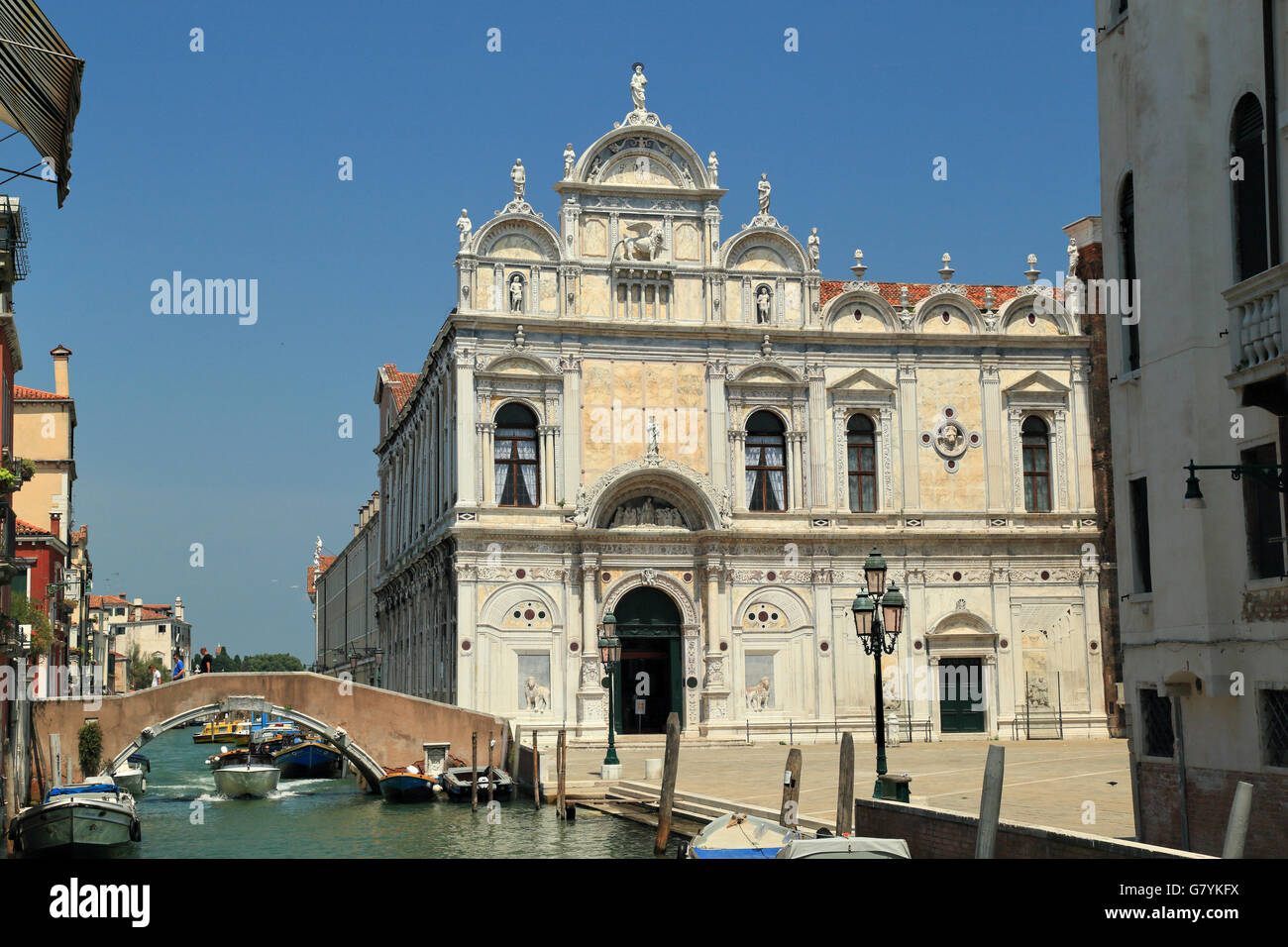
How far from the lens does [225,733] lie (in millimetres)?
78375

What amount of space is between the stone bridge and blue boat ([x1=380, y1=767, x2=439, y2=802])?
1.07m

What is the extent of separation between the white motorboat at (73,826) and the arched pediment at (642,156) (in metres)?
20.1

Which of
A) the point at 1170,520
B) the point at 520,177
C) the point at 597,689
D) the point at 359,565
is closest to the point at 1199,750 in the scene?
the point at 1170,520

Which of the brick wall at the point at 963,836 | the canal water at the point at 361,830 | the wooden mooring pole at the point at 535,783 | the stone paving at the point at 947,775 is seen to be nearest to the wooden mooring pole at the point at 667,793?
the canal water at the point at 361,830

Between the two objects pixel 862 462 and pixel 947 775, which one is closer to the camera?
pixel 947 775

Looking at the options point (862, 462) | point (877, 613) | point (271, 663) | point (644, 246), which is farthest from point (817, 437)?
point (271, 663)

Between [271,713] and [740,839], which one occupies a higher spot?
[271,713]

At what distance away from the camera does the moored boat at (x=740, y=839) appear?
18500mm

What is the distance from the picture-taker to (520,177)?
39.4 meters

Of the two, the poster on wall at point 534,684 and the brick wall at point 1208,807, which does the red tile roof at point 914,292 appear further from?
the brick wall at point 1208,807

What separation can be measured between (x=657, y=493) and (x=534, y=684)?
5.88 m

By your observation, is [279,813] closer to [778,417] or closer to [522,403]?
[522,403]

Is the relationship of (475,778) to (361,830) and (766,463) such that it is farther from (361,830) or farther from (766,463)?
(766,463)
